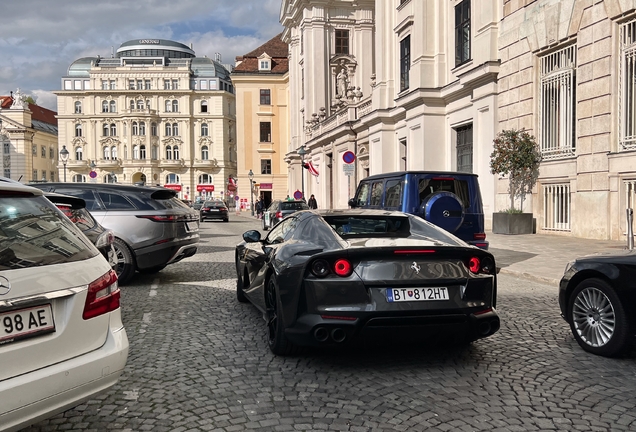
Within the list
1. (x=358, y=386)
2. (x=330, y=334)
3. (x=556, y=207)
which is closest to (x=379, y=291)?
(x=330, y=334)

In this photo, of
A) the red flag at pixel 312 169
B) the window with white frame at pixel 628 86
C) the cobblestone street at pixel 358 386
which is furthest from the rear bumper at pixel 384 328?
the red flag at pixel 312 169

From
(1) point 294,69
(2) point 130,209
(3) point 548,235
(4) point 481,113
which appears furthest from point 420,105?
(1) point 294,69

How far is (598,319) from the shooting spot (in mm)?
5277

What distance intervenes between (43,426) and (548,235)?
17.1m

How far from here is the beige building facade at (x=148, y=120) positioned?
90812mm

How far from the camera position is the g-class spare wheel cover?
1005 centimetres

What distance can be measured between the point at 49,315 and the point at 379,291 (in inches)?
96.1

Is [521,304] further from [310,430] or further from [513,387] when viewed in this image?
[310,430]

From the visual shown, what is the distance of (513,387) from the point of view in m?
4.41

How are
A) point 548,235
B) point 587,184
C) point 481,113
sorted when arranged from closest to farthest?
point 587,184 → point 548,235 → point 481,113

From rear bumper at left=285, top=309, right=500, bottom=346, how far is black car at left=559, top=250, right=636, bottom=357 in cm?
122

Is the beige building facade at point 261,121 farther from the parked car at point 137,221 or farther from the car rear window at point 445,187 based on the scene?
the car rear window at point 445,187

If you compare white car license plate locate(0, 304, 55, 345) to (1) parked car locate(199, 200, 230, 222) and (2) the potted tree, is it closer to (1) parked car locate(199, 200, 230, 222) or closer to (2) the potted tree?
(2) the potted tree

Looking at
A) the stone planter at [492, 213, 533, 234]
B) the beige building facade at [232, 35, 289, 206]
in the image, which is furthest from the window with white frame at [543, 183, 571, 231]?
the beige building facade at [232, 35, 289, 206]
